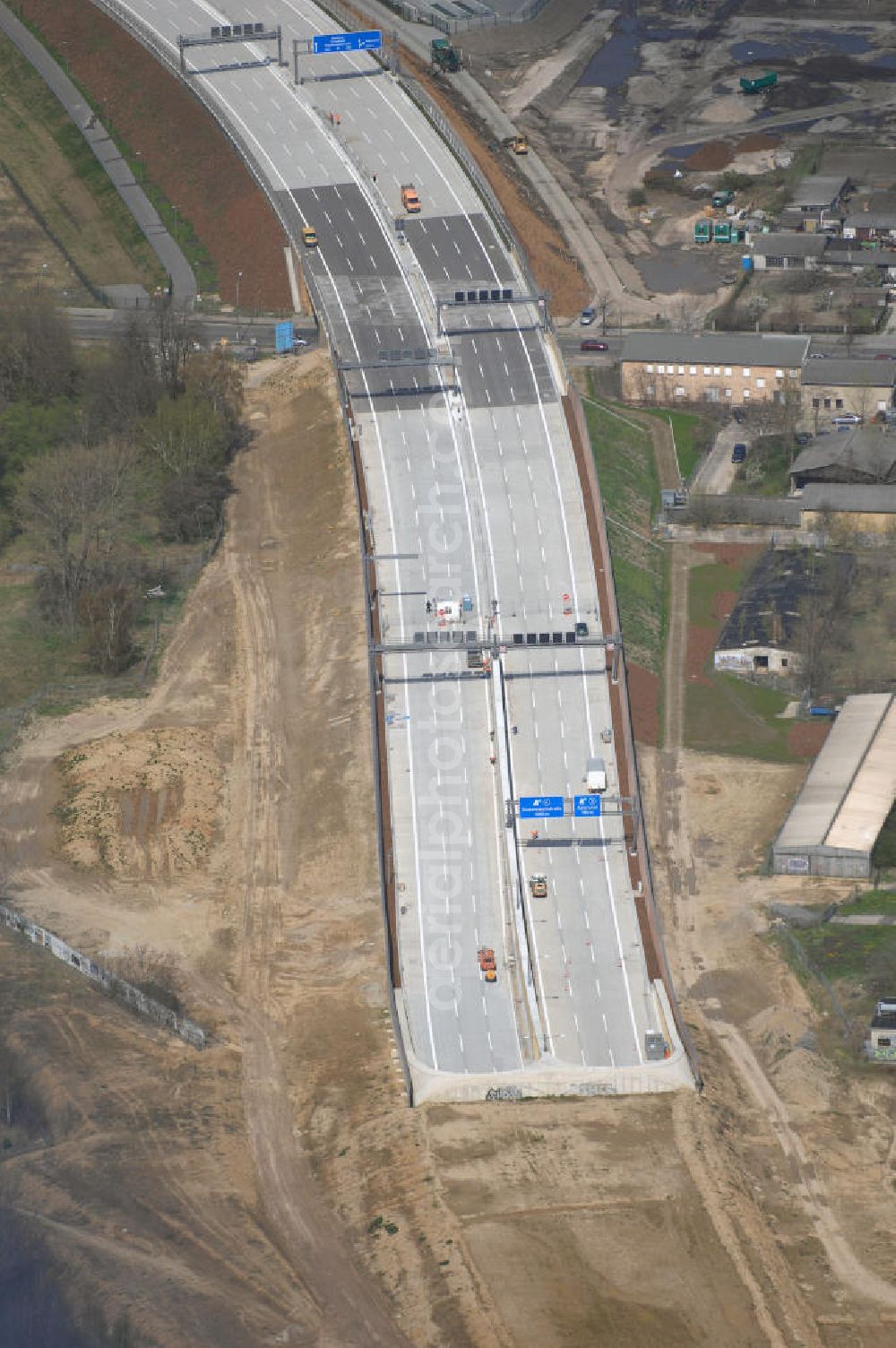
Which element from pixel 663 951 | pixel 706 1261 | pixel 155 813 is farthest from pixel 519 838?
pixel 706 1261

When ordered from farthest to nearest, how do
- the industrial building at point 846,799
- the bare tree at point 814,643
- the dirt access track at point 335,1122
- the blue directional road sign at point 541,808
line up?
the bare tree at point 814,643 < the industrial building at point 846,799 < the blue directional road sign at point 541,808 < the dirt access track at point 335,1122

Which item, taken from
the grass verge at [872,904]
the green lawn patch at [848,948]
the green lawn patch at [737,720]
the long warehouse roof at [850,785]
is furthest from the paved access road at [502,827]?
the grass verge at [872,904]

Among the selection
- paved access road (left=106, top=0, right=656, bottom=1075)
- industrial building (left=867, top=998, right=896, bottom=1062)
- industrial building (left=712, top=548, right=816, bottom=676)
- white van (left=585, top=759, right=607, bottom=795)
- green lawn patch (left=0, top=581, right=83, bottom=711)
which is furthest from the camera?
industrial building (left=712, top=548, right=816, bottom=676)

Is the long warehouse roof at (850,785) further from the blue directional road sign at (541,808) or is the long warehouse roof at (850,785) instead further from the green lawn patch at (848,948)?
the blue directional road sign at (541,808)

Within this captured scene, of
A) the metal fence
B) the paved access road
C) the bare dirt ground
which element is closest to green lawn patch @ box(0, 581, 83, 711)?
the paved access road

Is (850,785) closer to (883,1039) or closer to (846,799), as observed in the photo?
(846,799)

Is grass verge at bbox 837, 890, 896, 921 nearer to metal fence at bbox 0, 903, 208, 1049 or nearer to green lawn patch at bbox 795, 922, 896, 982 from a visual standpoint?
green lawn patch at bbox 795, 922, 896, 982
